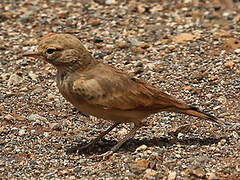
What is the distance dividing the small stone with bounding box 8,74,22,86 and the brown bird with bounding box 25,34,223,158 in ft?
7.71

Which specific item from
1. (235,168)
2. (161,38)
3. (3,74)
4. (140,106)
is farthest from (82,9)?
(235,168)

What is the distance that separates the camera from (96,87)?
6691 mm

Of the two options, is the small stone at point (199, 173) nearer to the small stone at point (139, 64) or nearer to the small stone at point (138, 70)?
the small stone at point (138, 70)

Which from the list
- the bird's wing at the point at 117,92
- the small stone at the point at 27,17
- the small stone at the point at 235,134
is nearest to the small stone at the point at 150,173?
the bird's wing at the point at 117,92

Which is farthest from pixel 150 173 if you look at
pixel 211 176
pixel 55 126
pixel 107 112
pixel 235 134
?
pixel 55 126

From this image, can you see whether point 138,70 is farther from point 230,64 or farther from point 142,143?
point 142,143

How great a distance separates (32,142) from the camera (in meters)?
7.44

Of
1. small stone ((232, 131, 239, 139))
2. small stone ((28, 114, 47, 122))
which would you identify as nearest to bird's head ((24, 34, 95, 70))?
small stone ((28, 114, 47, 122))

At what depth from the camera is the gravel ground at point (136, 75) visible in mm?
6793

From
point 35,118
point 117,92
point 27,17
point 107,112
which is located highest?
point 117,92

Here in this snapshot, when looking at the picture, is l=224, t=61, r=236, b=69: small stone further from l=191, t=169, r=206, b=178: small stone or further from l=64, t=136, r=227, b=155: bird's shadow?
l=191, t=169, r=206, b=178: small stone

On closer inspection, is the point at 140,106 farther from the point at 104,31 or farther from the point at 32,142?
the point at 104,31

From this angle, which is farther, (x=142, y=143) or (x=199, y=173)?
(x=142, y=143)

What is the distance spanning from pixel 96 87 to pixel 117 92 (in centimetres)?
25
